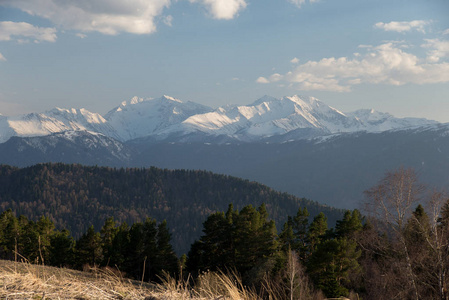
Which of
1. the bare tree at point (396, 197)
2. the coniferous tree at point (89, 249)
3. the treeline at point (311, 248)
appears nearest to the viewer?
the treeline at point (311, 248)

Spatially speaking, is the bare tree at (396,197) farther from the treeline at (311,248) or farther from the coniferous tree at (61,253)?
the coniferous tree at (61,253)

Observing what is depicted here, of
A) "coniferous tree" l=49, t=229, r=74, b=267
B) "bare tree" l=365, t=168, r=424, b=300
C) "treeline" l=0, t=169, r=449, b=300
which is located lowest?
"coniferous tree" l=49, t=229, r=74, b=267

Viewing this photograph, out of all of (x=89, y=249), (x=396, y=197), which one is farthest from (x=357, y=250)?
(x=89, y=249)

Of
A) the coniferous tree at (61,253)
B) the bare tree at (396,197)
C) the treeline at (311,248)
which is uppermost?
the bare tree at (396,197)

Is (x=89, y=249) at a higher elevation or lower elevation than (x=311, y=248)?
higher

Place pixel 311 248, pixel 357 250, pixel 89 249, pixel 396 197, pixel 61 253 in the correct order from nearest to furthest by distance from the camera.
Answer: pixel 396 197 → pixel 357 250 → pixel 311 248 → pixel 89 249 → pixel 61 253

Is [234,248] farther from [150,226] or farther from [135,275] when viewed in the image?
[135,275]

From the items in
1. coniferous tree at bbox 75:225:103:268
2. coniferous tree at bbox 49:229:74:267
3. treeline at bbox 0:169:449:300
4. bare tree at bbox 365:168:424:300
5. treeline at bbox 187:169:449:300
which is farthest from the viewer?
coniferous tree at bbox 49:229:74:267

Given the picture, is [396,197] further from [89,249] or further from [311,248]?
[89,249]

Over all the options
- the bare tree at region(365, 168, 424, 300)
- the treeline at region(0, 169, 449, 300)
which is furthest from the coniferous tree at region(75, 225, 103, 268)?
the bare tree at region(365, 168, 424, 300)

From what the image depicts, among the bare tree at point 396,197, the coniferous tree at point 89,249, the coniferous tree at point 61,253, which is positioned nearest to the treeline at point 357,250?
the bare tree at point 396,197

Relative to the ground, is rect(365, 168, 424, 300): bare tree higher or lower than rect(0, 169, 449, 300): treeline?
higher

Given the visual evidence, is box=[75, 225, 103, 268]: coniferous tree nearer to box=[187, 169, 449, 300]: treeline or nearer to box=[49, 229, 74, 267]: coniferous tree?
box=[49, 229, 74, 267]: coniferous tree

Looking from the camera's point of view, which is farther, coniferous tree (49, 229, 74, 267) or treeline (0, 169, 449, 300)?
coniferous tree (49, 229, 74, 267)
